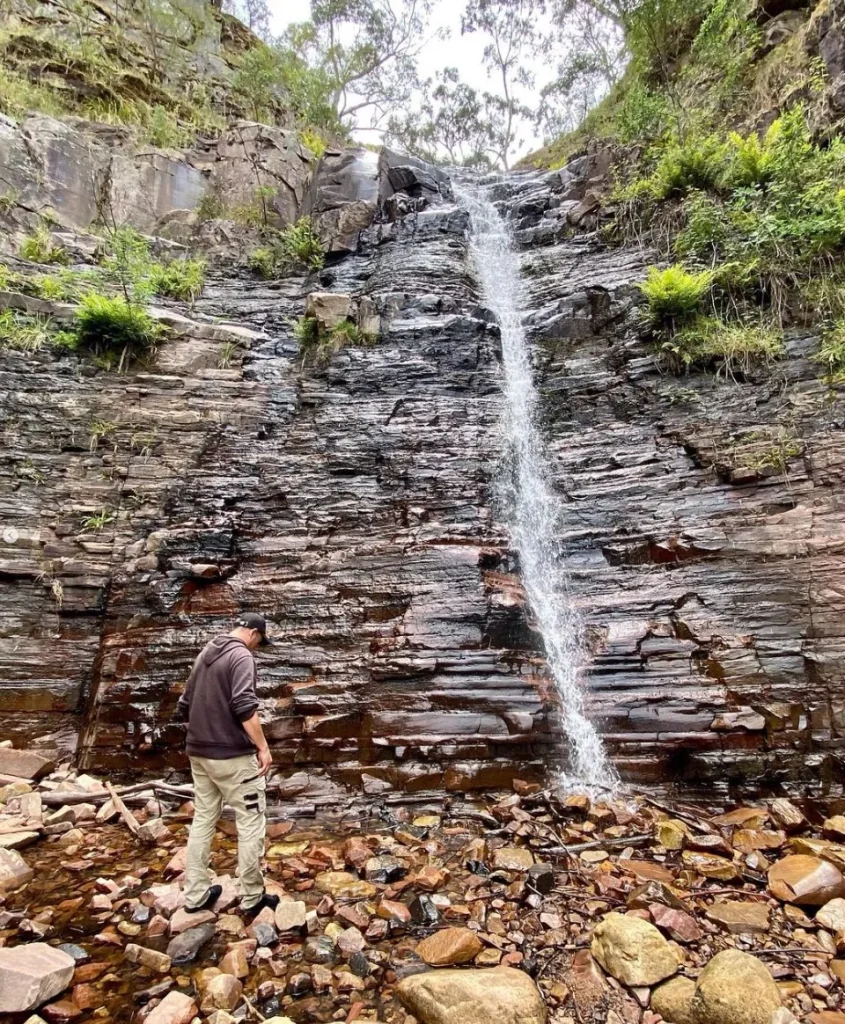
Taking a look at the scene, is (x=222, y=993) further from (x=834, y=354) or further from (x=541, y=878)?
(x=834, y=354)

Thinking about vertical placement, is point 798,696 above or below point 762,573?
below

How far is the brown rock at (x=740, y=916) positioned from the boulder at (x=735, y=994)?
769 millimetres

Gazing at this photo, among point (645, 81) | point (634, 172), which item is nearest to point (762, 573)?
point (634, 172)

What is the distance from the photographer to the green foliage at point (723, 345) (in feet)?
29.3

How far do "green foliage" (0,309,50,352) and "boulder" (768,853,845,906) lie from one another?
12158mm

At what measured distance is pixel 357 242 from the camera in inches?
570

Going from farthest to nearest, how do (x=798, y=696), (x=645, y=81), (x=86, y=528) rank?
(x=645, y=81)
(x=86, y=528)
(x=798, y=696)

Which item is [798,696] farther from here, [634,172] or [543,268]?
[634,172]

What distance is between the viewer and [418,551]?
24.5ft

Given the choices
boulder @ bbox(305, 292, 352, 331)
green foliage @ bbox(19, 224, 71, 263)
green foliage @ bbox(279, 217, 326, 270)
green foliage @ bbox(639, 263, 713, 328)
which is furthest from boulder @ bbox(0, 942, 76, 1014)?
green foliage @ bbox(279, 217, 326, 270)

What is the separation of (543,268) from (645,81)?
8.81 m

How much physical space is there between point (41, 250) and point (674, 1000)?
1516cm

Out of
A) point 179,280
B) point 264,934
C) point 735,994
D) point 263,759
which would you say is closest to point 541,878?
point 735,994

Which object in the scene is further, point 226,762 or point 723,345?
point 723,345
